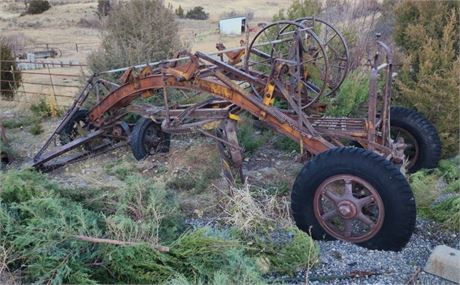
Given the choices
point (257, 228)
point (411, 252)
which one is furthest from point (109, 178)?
point (411, 252)

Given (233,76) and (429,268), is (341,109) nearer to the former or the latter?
(233,76)

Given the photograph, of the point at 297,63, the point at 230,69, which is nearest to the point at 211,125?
the point at 230,69

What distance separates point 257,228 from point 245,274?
3.42 feet

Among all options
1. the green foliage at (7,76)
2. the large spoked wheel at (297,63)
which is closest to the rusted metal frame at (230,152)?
the large spoked wheel at (297,63)

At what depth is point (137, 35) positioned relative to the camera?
1009 centimetres

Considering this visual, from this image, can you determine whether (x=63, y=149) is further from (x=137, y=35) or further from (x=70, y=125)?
(x=137, y=35)

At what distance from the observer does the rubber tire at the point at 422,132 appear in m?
6.24

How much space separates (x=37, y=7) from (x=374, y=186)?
42.9 metres

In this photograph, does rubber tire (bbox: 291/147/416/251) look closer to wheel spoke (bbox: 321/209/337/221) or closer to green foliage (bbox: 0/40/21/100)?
wheel spoke (bbox: 321/209/337/221)

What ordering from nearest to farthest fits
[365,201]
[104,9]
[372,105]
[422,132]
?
[365,201], [372,105], [422,132], [104,9]

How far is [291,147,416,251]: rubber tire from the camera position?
4.37 m

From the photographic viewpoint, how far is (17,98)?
12.7m

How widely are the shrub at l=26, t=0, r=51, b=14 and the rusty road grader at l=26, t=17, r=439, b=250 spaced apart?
125ft

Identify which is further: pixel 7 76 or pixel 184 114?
pixel 7 76
